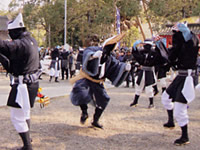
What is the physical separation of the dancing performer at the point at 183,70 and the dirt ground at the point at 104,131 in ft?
1.46

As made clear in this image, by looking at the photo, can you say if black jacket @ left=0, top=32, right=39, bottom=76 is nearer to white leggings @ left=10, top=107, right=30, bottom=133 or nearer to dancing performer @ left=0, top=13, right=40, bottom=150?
dancing performer @ left=0, top=13, right=40, bottom=150

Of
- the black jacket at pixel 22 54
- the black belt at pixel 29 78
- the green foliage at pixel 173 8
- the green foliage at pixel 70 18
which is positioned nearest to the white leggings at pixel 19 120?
the black belt at pixel 29 78

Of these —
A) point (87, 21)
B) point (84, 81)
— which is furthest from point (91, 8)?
point (84, 81)

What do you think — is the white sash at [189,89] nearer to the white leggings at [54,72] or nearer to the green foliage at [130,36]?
the white leggings at [54,72]

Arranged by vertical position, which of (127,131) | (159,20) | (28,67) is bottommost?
(127,131)

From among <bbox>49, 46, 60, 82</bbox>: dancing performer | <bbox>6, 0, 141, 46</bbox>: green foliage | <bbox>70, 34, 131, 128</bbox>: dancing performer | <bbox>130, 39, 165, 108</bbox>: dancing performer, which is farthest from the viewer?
<bbox>6, 0, 141, 46</bbox>: green foliage

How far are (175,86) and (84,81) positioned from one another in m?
1.70

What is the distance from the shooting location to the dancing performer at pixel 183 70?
483cm

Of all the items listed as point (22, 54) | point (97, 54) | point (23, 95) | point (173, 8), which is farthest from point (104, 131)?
point (173, 8)

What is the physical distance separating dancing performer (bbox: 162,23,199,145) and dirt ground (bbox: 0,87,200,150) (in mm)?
445

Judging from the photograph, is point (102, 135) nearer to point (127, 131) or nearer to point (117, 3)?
point (127, 131)

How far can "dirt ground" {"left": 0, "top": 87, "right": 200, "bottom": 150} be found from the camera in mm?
4879

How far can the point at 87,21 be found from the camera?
3266cm

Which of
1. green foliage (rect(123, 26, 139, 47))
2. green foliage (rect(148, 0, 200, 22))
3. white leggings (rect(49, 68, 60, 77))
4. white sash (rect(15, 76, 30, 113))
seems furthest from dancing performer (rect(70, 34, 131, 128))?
green foliage (rect(123, 26, 139, 47))
